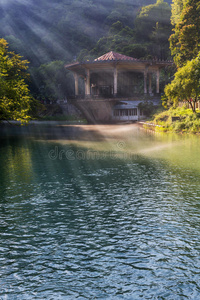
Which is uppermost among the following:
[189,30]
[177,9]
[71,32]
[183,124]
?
[71,32]

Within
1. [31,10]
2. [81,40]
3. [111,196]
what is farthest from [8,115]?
[31,10]

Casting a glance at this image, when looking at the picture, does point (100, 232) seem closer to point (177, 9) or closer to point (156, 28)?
point (177, 9)

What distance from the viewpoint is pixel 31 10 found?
123000 mm

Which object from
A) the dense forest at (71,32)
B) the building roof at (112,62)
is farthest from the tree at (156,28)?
the building roof at (112,62)

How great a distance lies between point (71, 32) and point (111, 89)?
5079 cm

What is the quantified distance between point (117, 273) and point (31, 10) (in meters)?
133

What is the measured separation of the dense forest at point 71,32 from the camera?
78.7m

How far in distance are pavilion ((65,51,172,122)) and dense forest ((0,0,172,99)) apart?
1266 centimetres

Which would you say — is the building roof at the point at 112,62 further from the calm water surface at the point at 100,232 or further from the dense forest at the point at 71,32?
the calm water surface at the point at 100,232

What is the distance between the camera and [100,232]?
23.5 feet

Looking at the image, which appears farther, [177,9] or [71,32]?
[71,32]

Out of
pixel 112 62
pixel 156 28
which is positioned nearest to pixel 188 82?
pixel 112 62

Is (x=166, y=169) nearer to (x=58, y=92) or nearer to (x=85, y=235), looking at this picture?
(x=85, y=235)

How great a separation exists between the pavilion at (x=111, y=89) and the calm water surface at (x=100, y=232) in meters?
39.5
